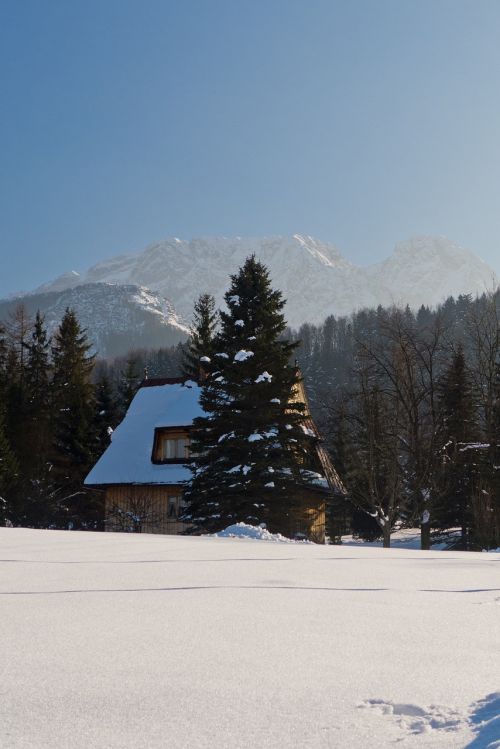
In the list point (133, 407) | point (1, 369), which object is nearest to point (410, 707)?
point (133, 407)

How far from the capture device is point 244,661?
3715 millimetres

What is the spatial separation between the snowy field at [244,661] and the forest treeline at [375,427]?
16173mm

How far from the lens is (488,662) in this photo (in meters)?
3.81

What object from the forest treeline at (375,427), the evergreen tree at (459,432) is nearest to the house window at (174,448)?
the forest treeline at (375,427)

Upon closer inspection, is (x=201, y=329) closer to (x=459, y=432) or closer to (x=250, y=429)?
(x=459, y=432)

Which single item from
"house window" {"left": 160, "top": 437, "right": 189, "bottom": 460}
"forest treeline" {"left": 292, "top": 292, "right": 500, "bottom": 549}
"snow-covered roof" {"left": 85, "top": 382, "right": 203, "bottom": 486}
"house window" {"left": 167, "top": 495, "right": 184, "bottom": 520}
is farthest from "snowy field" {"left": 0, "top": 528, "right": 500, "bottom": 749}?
"house window" {"left": 160, "top": 437, "right": 189, "bottom": 460}

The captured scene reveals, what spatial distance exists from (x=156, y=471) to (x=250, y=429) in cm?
1068

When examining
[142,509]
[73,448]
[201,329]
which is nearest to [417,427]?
[142,509]

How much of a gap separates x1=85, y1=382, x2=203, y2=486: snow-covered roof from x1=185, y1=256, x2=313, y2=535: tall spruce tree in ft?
25.7

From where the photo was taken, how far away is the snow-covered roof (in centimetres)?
3438

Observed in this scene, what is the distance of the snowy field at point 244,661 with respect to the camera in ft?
9.09

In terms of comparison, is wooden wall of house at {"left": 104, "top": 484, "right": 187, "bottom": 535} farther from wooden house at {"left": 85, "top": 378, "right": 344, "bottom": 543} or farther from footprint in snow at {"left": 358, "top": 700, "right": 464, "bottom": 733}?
footprint in snow at {"left": 358, "top": 700, "right": 464, "bottom": 733}

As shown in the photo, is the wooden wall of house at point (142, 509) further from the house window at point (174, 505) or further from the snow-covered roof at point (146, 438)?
the snow-covered roof at point (146, 438)

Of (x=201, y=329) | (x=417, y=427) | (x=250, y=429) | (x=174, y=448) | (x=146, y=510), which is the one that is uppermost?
(x=201, y=329)
